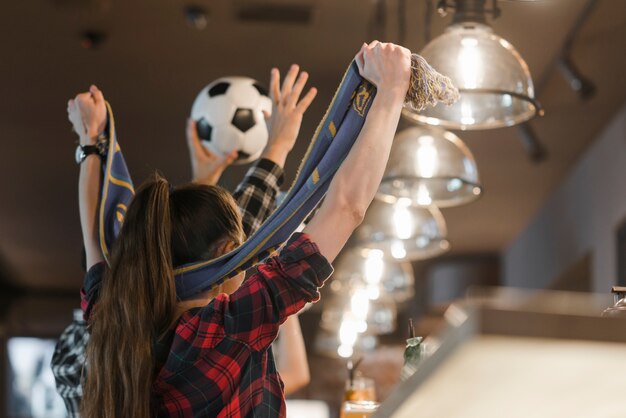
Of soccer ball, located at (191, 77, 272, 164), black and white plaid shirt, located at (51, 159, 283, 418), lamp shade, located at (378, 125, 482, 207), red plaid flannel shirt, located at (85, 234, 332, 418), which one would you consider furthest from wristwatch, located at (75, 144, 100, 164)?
lamp shade, located at (378, 125, 482, 207)

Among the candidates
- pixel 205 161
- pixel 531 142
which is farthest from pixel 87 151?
pixel 531 142

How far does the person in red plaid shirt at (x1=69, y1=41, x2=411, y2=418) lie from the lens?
195cm

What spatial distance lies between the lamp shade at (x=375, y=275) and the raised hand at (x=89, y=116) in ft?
14.5

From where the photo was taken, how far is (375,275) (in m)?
7.29

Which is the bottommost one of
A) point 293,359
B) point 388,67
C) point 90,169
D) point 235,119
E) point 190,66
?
point 293,359

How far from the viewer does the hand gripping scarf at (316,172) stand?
2131mm

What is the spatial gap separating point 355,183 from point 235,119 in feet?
5.30

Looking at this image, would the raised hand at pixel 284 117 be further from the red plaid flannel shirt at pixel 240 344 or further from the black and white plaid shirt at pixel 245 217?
the red plaid flannel shirt at pixel 240 344

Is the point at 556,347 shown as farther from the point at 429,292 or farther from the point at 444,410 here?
the point at 429,292

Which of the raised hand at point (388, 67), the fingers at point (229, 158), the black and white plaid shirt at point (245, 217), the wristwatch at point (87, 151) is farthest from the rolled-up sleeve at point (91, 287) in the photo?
the fingers at point (229, 158)

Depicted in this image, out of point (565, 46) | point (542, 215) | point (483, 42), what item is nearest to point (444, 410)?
point (483, 42)

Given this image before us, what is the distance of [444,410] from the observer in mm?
1309

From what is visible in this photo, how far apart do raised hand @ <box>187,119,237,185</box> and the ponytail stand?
1132 mm

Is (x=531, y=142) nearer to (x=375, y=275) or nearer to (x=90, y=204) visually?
(x=375, y=275)
